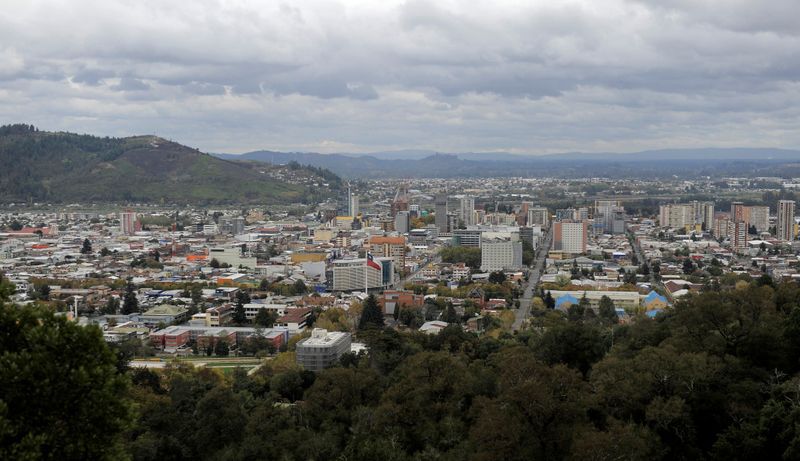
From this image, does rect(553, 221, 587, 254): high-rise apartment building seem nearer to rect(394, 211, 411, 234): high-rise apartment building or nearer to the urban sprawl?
the urban sprawl

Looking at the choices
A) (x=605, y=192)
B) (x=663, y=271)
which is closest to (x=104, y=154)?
(x=605, y=192)

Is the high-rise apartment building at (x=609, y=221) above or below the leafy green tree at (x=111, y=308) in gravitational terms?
above

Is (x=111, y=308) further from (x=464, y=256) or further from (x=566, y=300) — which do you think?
(x=464, y=256)

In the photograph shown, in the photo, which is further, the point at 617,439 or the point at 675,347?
the point at 675,347

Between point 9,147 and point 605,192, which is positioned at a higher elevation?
point 9,147

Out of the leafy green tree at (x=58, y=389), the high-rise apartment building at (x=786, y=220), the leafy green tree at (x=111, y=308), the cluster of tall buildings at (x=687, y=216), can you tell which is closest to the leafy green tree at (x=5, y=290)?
the leafy green tree at (x=58, y=389)

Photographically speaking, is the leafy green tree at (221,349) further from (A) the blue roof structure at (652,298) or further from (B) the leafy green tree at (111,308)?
(A) the blue roof structure at (652,298)

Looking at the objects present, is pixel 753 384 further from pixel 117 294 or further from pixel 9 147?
pixel 9 147
